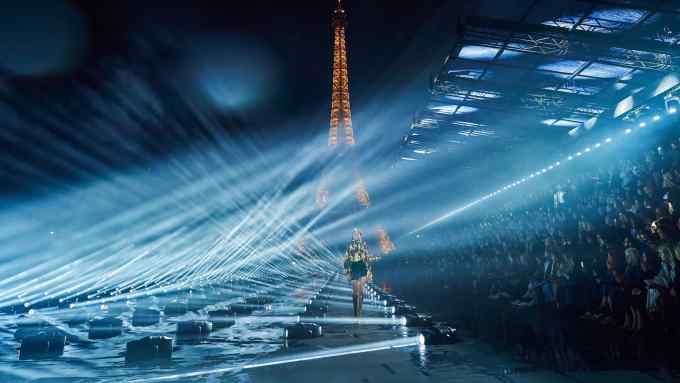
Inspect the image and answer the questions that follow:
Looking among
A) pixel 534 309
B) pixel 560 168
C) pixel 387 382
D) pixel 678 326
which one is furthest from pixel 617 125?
pixel 387 382

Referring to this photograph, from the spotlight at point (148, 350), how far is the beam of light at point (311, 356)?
143 cm

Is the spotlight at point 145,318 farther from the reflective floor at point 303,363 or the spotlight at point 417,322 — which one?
the spotlight at point 417,322

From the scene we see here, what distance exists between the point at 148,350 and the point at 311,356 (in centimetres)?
304

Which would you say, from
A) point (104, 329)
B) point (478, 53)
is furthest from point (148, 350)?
point (478, 53)

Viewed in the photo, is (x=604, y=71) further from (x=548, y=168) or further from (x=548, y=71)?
(x=548, y=168)

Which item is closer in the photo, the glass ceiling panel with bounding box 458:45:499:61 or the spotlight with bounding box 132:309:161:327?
the glass ceiling panel with bounding box 458:45:499:61

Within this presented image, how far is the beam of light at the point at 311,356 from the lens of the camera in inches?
240

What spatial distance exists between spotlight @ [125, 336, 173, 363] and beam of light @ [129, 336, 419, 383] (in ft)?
4.71

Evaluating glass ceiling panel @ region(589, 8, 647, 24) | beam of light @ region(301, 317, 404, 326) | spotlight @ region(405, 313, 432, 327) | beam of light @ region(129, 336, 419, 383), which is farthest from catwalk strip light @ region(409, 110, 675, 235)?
beam of light @ region(129, 336, 419, 383)

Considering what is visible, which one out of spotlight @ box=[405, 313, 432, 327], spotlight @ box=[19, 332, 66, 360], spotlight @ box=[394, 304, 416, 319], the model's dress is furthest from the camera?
spotlight @ box=[394, 304, 416, 319]

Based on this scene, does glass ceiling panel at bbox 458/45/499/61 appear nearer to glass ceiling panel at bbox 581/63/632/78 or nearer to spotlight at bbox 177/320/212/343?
glass ceiling panel at bbox 581/63/632/78

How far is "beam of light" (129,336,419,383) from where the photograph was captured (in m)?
6.11

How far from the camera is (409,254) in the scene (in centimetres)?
4272

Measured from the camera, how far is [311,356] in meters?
7.26
